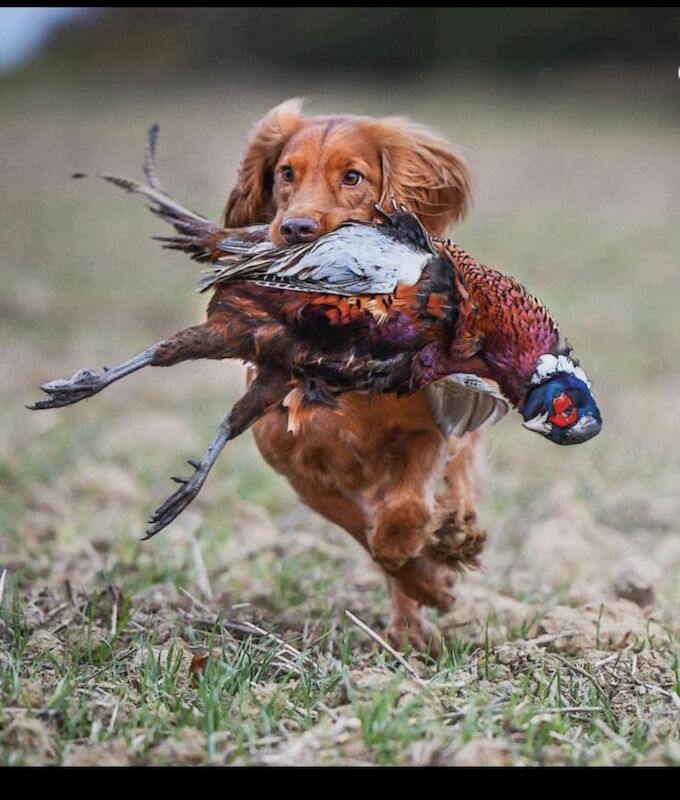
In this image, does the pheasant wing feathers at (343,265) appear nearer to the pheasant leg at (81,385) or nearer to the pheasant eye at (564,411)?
the pheasant leg at (81,385)

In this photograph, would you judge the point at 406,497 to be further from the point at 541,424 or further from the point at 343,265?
the point at 343,265

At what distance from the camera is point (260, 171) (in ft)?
13.9

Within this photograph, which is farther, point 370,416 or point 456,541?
point 456,541

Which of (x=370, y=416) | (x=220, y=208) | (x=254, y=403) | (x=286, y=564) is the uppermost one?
(x=254, y=403)

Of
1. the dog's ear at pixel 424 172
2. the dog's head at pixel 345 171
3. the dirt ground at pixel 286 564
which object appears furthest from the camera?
the dog's ear at pixel 424 172

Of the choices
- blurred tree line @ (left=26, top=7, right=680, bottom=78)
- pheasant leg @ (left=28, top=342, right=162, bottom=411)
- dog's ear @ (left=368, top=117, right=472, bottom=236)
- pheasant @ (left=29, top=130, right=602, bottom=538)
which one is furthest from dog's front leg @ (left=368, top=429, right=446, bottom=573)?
blurred tree line @ (left=26, top=7, right=680, bottom=78)

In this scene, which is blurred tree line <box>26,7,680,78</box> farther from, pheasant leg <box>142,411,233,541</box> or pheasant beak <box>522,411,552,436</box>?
pheasant leg <box>142,411,233,541</box>

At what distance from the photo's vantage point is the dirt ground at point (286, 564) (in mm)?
3137

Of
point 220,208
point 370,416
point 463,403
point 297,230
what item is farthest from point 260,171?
point 220,208

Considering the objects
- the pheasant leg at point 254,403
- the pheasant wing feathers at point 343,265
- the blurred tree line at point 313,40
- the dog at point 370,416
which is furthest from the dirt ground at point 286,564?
the blurred tree line at point 313,40

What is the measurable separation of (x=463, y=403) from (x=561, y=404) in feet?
2.23

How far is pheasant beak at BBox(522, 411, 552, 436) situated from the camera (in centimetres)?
323

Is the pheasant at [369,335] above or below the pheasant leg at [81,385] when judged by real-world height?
above

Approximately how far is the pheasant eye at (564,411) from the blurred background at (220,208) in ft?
5.73
